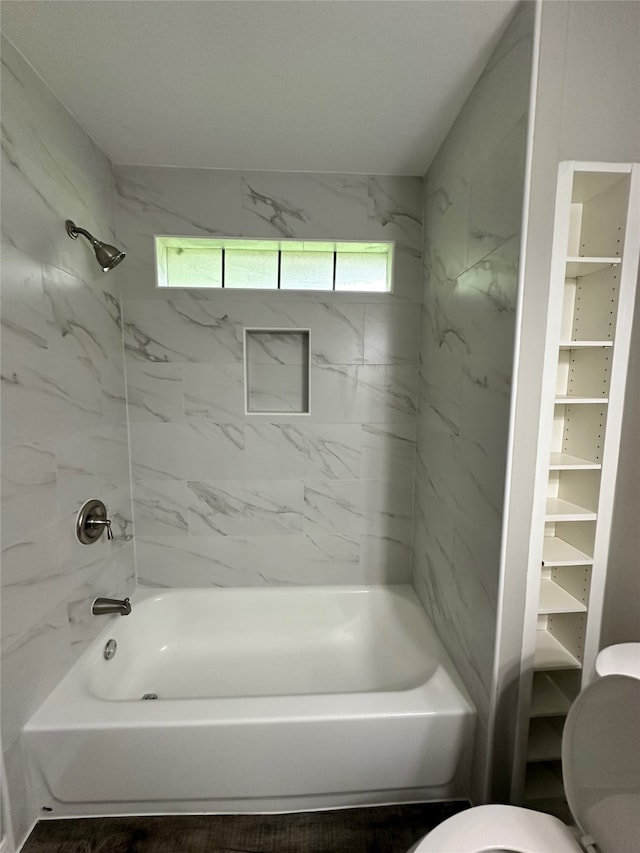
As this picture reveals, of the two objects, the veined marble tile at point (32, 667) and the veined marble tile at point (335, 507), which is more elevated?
the veined marble tile at point (335, 507)

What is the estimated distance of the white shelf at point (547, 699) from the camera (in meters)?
1.25

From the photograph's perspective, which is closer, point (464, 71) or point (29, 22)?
point (29, 22)

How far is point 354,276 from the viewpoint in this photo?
207cm

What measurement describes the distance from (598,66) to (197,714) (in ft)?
7.22

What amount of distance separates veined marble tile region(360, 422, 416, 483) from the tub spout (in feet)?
4.04

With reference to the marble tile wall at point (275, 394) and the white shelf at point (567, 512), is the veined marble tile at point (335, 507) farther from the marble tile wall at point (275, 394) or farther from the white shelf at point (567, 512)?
the white shelf at point (567, 512)

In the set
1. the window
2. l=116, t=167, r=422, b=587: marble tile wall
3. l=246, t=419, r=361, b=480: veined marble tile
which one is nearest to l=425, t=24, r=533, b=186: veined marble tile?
l=116, t=167, r=422, b=587: marble tile wall

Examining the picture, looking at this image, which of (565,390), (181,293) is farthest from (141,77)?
(565,390)

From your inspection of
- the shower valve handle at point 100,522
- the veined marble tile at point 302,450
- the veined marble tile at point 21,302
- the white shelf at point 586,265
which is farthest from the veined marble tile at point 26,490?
the white shelf at point 586,265

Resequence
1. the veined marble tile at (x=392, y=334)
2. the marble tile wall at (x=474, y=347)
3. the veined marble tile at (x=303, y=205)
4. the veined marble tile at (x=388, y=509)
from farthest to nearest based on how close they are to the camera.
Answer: the veined marble tile at (x=388, y=509)
the veined marble tile at (x=392, y=334)
the veined marble tile at (x=303, y=205)
the marble tile wall at (x=474, y=347)

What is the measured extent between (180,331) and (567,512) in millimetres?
1766

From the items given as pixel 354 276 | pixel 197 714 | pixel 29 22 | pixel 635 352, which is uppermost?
Answer: pixel 29 22

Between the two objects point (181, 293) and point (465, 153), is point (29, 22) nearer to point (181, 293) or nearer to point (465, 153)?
point (181, 293)

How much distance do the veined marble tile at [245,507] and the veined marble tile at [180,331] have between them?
2.14 feet
